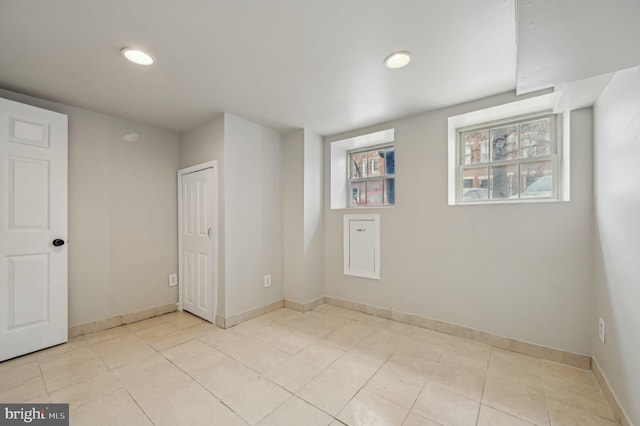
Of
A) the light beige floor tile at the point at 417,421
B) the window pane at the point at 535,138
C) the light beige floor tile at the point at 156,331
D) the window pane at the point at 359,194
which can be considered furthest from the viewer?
the window pane at the point at 359,194

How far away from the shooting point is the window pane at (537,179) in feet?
7.78

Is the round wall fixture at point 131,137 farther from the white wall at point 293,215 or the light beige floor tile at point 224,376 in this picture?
the light beige floor tile at point 224,376

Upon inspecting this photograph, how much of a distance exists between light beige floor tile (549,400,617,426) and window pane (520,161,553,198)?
1638 millimetres

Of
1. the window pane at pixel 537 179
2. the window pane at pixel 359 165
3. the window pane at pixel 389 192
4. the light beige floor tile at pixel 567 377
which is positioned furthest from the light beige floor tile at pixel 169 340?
the window pane at pixel 537 179

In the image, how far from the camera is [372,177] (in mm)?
3508

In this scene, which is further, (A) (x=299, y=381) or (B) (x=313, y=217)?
(B) (x=313, y=217)

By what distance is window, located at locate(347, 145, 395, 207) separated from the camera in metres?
3.37

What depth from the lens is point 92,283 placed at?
2729 millimetres

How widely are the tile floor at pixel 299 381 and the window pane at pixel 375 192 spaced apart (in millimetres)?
1572

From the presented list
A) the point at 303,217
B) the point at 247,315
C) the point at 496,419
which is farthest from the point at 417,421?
the point at 303,217

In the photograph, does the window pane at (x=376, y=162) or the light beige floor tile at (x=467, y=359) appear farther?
the window pane at (x=376, y=162)

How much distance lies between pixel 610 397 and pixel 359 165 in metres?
3.04

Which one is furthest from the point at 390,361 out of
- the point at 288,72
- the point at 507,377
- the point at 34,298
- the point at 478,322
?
the point at 34,298

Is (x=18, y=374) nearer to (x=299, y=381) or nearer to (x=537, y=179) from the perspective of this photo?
(x=299, y=381)
